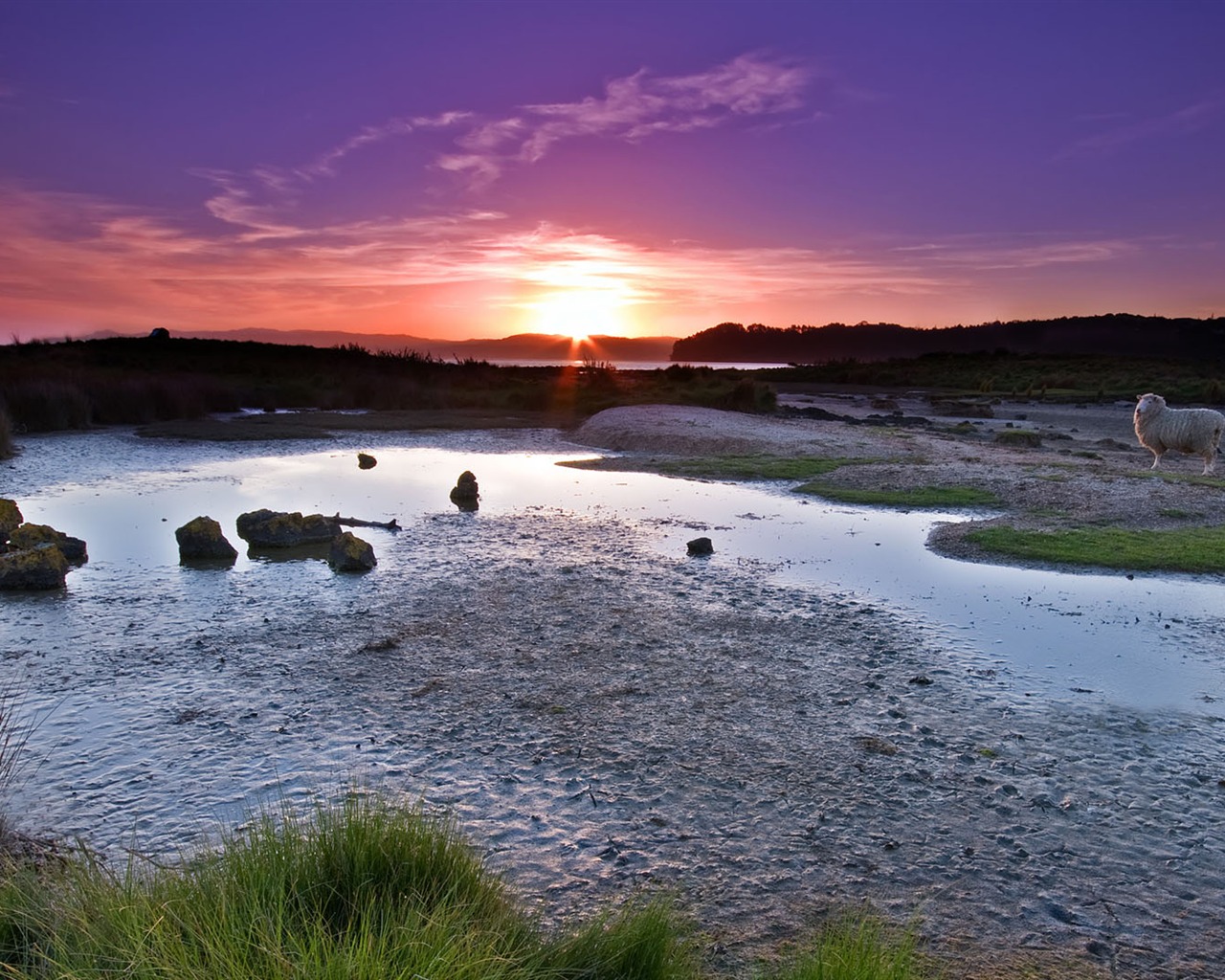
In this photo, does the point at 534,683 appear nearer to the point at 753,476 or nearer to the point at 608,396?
the point at 753,476

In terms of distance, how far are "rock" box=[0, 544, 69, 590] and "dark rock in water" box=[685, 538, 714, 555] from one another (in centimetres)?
657

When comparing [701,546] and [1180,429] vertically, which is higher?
[1180,429]

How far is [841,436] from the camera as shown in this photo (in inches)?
848

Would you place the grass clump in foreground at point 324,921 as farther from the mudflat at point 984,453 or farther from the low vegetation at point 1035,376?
the low vegetation at point 1035,376

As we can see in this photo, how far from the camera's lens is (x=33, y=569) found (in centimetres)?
816

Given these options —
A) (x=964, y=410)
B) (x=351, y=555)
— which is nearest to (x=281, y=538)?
(x=351, y=555)

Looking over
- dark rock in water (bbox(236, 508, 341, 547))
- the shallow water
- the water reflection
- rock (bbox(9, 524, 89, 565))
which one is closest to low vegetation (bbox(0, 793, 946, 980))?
the shallow water

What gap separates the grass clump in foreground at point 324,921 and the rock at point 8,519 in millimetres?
8312

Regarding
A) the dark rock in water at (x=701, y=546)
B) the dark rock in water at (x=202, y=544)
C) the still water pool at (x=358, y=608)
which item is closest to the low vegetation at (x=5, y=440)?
the still water pool at (x=358, y=608)

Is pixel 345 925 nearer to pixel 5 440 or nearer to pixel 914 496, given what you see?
pixel 914 496

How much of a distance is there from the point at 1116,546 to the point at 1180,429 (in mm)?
8916

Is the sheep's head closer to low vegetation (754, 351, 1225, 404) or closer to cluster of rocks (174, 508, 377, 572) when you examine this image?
cluster of rocks (174, 508, 377, 572)

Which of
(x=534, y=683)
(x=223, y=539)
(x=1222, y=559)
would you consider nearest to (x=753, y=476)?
(x=1222, y=559)

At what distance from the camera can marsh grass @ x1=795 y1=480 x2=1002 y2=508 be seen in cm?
1358
